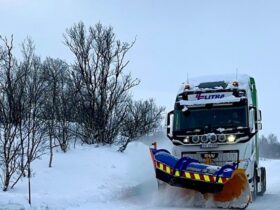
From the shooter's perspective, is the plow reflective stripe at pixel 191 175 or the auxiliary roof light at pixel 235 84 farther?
the auxiliary roof light at pixel 235 84

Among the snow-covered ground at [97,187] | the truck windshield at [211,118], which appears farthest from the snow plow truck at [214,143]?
the snow-covered ground at [97,187]

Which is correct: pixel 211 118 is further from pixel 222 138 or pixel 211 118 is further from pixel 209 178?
pixel 209 178

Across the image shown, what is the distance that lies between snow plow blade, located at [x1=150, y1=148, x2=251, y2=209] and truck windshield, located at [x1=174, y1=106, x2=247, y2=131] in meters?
1.23

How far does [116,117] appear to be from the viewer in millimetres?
25562

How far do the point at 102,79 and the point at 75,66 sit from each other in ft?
6.23

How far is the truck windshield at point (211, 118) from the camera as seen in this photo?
12.0 metres

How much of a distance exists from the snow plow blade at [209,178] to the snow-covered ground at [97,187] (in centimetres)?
62

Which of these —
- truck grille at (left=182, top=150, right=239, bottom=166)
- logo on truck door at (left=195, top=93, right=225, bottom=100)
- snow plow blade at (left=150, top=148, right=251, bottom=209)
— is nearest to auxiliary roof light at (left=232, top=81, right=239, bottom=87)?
logo on truck door at (left=195, top=93, right=225, bottom=100)

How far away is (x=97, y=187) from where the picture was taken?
535 inches

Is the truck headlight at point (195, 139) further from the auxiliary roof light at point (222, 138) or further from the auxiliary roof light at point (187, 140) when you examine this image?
the auxiliary roof light at point (222, 138)

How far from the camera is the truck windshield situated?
1203 cm

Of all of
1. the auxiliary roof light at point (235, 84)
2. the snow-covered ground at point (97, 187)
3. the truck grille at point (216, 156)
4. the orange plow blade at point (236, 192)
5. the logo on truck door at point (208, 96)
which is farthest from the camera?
the auxiliary roof light at point (235, 84)

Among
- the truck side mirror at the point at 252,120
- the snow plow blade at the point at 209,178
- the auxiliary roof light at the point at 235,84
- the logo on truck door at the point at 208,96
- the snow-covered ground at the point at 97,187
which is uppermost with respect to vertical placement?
the auxiliary roof light at the point at 235,84

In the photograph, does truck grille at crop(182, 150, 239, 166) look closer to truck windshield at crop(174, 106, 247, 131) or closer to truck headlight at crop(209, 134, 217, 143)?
truck headlight at crop(209, 134, 217, 143)
